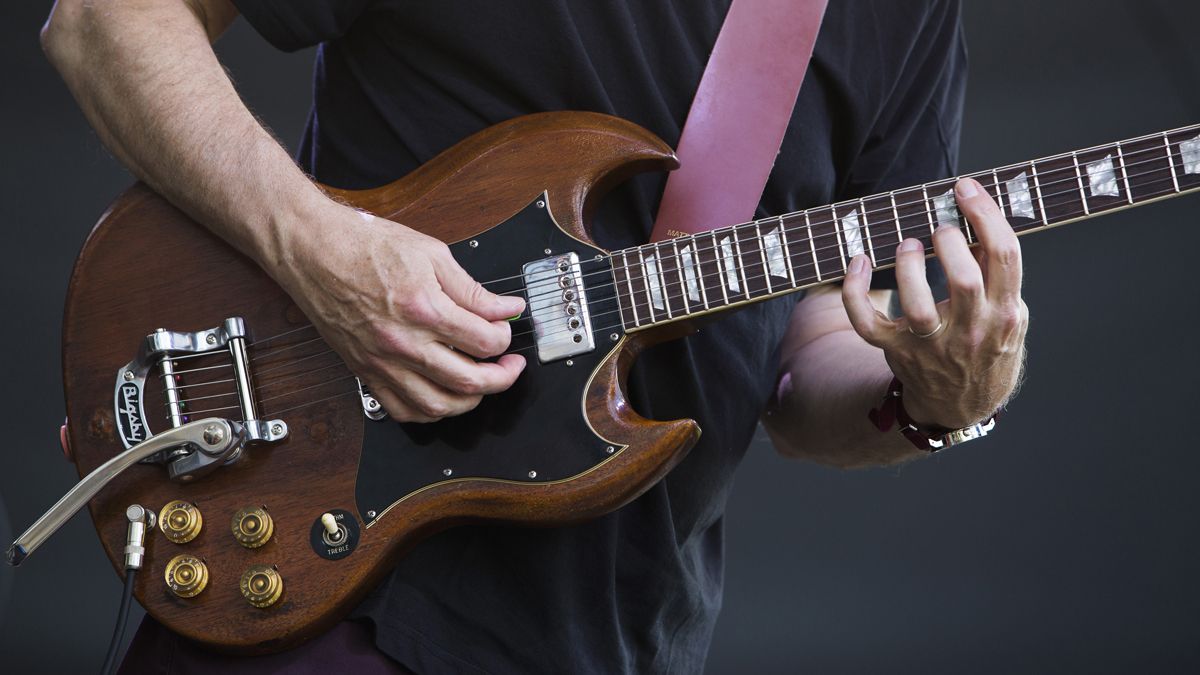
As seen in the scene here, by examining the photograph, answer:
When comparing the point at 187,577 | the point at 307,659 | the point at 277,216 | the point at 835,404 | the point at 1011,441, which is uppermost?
the point at 277,216

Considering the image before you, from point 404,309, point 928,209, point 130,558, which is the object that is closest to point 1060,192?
point 928,209

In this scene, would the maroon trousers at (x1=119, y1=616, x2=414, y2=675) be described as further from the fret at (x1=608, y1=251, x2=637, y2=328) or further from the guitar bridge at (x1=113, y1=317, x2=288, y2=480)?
the fret at (x1=608, y1=251, x2=637, y2=328)

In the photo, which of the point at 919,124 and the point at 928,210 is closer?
the point at 928,210

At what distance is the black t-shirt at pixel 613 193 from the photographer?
3.59 feet

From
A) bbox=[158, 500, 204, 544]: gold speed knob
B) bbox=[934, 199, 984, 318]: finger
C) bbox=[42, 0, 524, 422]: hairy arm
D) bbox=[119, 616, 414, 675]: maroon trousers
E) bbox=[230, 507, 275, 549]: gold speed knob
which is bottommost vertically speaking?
bbox=[119, 616, 414, 675]: maroon trousers

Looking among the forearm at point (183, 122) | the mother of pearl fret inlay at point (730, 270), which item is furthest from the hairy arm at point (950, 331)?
the forearm at point (183, 122)

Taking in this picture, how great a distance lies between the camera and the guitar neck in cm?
105

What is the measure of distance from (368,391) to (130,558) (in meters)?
0.27

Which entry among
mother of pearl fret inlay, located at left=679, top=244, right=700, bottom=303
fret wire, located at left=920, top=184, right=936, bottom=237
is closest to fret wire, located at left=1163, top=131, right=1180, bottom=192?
fret wire, located at left=920, top=184, right=936, bottom=237

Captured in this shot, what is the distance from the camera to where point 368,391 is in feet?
3.55

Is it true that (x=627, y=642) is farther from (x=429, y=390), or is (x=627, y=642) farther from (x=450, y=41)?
(x=450, y=41)

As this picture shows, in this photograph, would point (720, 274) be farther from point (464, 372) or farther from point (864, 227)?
point (464, 372)

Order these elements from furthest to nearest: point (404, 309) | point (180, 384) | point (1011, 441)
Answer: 1. point (1011, 441)
2. point (180, 384)
3. point (404, 309)

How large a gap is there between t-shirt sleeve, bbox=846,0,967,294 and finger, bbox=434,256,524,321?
0.55m
